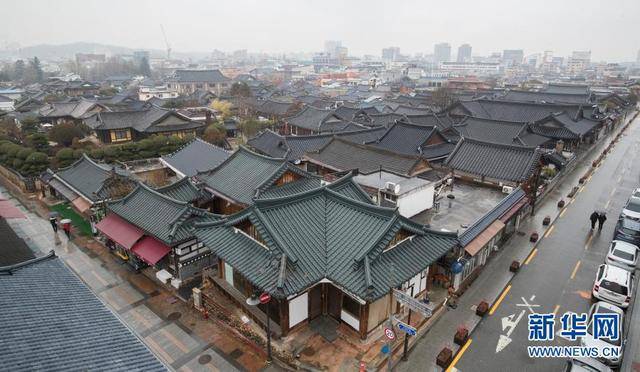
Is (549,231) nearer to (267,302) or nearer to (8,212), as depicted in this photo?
(267,302)

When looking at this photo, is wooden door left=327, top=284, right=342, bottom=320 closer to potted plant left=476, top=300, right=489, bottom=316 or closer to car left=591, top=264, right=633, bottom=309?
potted plant left=476, top=300, right=489, bottom=316

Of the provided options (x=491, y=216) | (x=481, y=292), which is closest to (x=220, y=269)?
(x=481, y=292)

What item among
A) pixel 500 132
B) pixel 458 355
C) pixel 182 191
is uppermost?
pixel 500 132

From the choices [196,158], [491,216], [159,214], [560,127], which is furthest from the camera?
[560,127]

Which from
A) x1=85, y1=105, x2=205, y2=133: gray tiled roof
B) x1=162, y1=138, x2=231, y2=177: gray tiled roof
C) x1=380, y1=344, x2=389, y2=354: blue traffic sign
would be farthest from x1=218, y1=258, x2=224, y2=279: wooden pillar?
x1=85, y1=105, x2=205, y2=133: gray tiled roof

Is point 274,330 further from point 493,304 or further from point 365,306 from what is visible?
point 493,304
